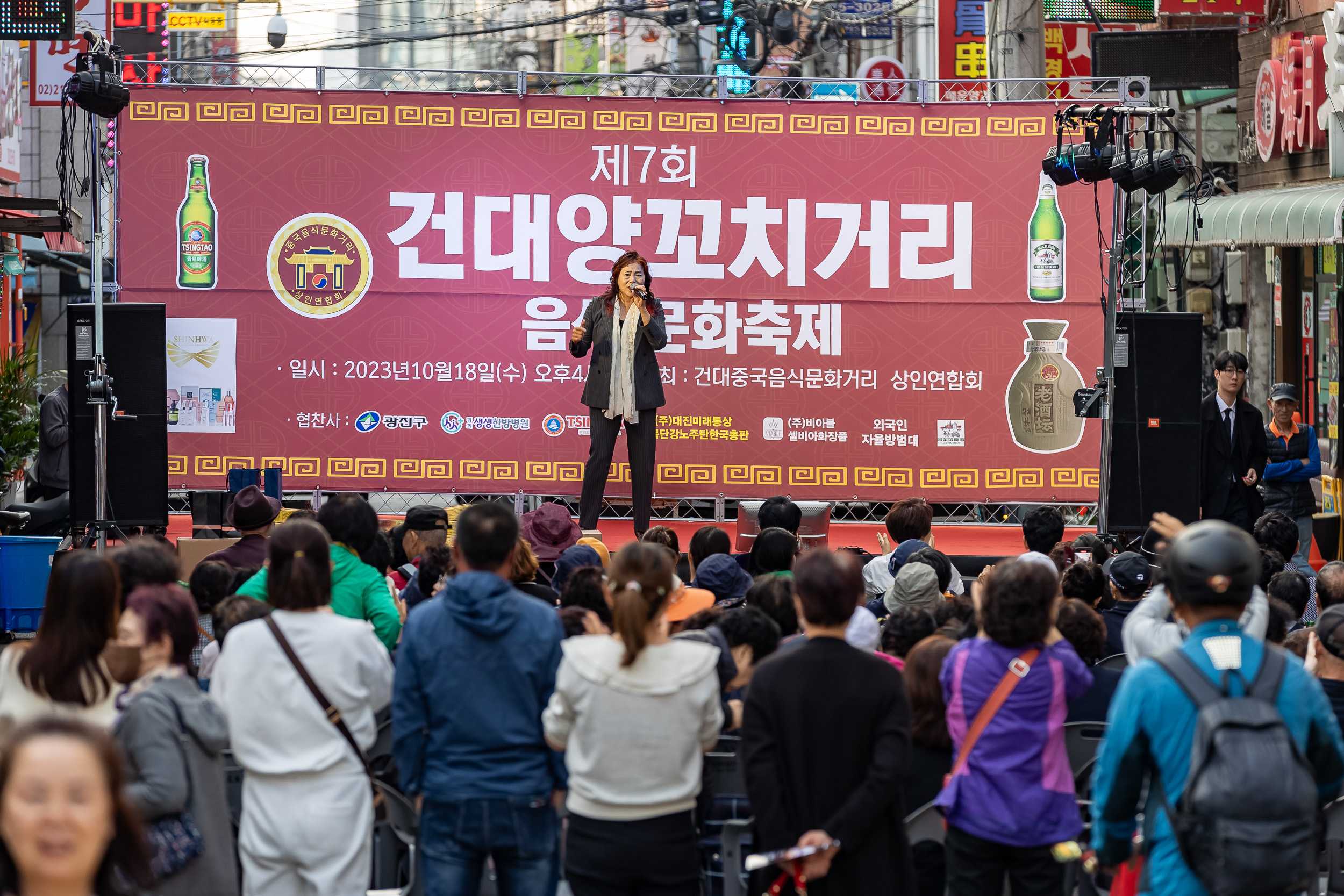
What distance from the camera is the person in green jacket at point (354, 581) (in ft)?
15.0

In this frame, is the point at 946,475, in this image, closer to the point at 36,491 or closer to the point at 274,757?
the point at 36,491

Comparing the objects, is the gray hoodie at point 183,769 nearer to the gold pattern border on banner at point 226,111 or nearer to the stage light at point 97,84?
the stage light at point 97,84

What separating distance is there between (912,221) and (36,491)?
6.08 meters

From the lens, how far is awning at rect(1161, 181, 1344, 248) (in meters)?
9.06

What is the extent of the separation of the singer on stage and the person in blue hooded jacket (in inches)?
200

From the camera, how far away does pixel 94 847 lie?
2.03m

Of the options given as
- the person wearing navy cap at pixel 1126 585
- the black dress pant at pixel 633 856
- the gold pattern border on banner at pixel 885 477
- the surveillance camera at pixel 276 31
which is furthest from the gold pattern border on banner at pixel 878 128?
the surveillance camera at pixel 276 31

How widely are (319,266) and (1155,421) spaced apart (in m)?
5.15

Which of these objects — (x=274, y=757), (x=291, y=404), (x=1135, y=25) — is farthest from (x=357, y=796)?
(x=1135, y=25)

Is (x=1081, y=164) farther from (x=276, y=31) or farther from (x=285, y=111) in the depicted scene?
(x=276, y=31)

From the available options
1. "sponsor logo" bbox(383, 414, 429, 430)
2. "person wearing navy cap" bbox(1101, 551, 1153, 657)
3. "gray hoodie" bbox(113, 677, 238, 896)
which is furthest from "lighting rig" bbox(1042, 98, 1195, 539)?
"gray hoodie" bbox(113, 677, 238, 896)

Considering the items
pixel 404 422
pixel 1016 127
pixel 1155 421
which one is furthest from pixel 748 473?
pixel 1016 127

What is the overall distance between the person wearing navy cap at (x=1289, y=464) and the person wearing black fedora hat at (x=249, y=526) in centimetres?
591

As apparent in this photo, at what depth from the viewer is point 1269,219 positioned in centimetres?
998
